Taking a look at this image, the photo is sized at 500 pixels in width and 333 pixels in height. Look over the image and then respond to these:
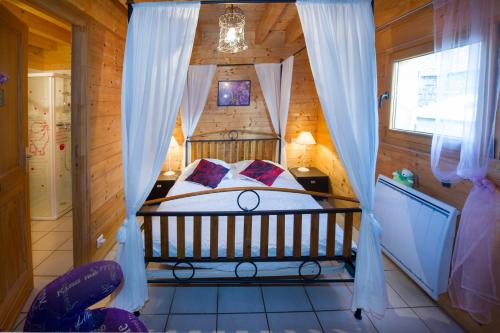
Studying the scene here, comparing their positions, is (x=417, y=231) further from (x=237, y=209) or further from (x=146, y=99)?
(x=146, y=99)

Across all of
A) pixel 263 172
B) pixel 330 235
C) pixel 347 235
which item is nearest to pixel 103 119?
pixel 263 172

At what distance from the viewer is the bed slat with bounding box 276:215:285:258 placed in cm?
229

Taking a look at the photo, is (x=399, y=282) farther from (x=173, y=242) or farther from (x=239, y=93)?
(x=239, y=93)

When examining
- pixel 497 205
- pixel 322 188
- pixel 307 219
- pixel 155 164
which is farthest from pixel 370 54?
pixel 322 188

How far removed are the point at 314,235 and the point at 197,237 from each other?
822 millimetres

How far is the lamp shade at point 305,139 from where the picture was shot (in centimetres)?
482

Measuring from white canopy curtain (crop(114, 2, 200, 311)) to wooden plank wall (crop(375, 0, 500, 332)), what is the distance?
5.74 ft

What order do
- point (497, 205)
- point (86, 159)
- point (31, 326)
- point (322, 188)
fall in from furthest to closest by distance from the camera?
point (322, 188)
point (86, 159)
point (497, 205)
point (31, 326)

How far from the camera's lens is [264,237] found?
2316 mm

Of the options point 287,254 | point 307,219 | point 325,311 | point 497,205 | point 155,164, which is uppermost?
point 155,164

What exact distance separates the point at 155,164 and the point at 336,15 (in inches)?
59.0

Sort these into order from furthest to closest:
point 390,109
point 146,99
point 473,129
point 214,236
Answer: point 390,109 < point 214,236 < point 146,99 < point 473,129

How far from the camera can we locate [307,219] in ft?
9.11

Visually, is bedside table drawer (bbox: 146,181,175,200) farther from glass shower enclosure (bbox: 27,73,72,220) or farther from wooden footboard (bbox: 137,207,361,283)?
wooden footboard (bbox: 137,207,361,283)
